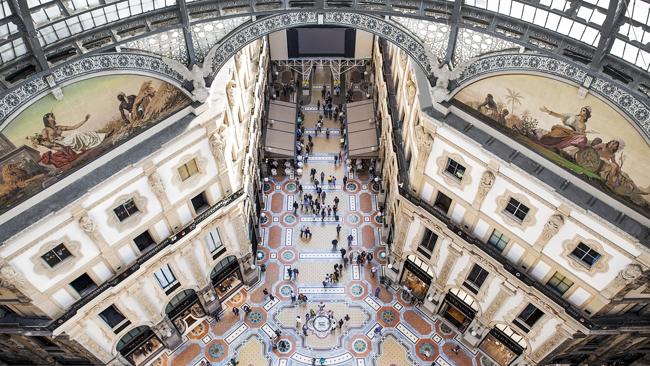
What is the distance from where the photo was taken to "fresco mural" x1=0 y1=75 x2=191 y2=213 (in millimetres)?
22812

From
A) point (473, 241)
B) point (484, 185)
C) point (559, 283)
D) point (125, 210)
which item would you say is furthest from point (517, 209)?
point (125, 210)

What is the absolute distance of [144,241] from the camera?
30.5m

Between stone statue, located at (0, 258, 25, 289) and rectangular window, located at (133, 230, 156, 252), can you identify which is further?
rectangular window, located at (133, 230, 156, 252)

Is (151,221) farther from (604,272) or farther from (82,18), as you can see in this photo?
(604,272)

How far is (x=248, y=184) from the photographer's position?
1487 inches

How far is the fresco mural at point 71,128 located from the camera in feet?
74.8

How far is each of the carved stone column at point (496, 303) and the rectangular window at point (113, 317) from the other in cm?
2355

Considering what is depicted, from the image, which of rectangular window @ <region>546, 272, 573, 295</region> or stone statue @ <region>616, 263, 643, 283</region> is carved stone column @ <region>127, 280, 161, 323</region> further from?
stone statue @ <region>616, 263, 643, 283</region>

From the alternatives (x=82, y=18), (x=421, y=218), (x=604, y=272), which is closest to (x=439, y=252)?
(x=421, y=218)

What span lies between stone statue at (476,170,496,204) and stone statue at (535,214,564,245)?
11.5 ft

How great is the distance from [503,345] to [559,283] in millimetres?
8652

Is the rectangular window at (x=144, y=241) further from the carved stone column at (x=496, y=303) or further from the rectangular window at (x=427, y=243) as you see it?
the carved stone column at (x=496, y=303)

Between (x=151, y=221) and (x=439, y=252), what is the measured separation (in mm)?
18664

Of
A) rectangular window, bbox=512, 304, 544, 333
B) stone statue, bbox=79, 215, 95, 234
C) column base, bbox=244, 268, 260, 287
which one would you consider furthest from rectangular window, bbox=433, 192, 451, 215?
stone statue, bbox=79, 215, 95, 234
